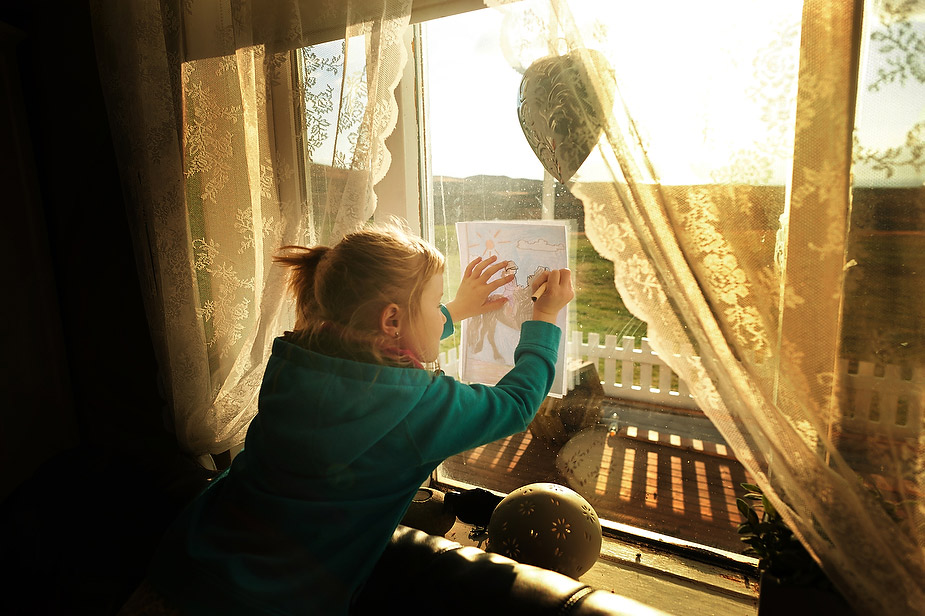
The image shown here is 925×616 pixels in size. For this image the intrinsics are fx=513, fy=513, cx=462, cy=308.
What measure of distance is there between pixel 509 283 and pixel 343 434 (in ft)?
1.54

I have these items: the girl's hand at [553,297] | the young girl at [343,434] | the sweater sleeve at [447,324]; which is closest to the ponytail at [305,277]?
the young girl at [343,434]

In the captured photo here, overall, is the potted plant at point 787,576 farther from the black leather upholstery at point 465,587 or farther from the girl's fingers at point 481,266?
the girl's fingers at point 481,266

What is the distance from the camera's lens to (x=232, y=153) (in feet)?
3.89

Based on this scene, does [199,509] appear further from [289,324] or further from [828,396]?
[828,396]

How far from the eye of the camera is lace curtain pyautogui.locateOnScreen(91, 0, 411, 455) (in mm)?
1031

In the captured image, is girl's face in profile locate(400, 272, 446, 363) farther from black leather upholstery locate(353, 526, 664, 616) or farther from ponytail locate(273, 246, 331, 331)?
black leather upholstery locate(353, 526, 664, 616)

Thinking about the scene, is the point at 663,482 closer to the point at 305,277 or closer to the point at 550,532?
the point at 550,532

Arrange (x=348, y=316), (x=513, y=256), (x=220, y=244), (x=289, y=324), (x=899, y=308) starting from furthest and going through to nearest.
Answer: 1. (x=289, y=324)
2. (x=220, y=244)
3. (x=513, y=256)
4. (x=348, y=316)
5. (x=899, y=308)

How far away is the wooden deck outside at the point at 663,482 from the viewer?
43.1 inches

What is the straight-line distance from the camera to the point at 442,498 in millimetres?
1160

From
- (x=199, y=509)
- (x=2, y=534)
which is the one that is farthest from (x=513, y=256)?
(x=2, y=534)

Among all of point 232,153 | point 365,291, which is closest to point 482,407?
point 365,291

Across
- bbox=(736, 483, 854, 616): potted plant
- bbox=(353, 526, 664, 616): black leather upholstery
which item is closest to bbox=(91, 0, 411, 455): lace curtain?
bbox=(353, 526, 664, 616): black leather upholstery

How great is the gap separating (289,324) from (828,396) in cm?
113
